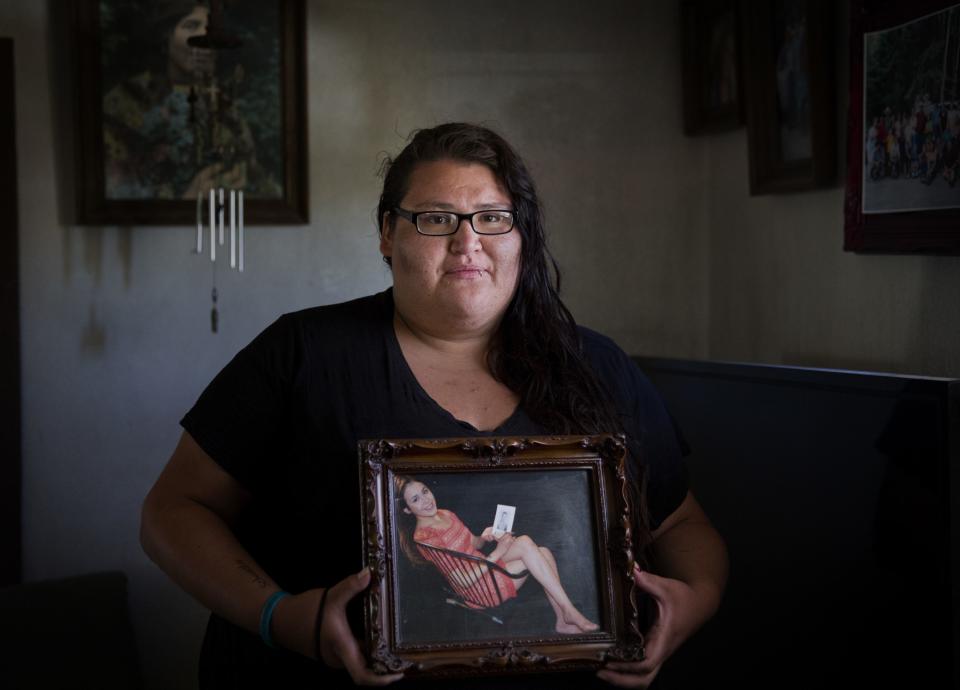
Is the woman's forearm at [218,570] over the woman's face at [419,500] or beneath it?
beneath

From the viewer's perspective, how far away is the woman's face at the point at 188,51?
3.08 m

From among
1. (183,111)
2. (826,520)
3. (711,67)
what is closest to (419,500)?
(826,520)

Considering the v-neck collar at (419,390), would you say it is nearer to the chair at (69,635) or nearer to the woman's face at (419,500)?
the woman's face at (419,500)

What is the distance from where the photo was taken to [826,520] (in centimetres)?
200

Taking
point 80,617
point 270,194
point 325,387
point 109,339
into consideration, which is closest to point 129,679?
point 80,617

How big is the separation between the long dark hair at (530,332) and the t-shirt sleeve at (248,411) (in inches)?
12.2

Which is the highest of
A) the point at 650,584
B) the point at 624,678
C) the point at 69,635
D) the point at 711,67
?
the point at 711,67

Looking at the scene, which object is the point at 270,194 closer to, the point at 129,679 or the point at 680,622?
the point at 129,679

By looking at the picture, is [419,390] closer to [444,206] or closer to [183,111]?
[444,206]

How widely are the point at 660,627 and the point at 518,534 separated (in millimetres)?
261

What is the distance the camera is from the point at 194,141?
3.12 meters

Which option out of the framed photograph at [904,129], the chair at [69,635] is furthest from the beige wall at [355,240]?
the framed photograph at [904,129]

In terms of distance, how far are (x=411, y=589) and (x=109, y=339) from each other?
207 centimetres

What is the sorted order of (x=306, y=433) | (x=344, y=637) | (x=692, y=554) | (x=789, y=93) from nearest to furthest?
1. (x=344, y=637)
2. (x=306, y=433)
3. (x=692, y=554)
4. (x=789, y=93)
